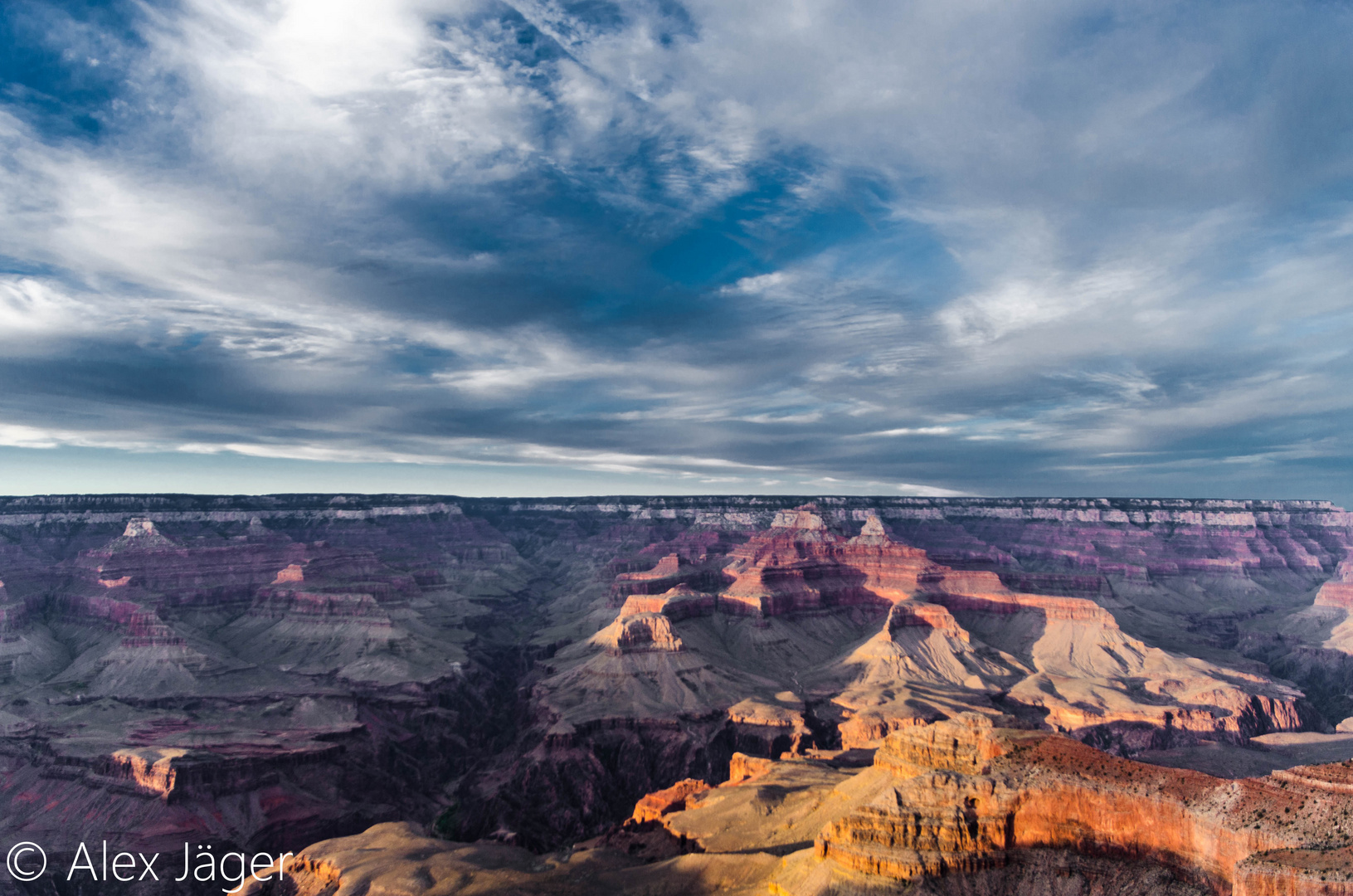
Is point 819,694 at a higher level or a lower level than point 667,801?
lower

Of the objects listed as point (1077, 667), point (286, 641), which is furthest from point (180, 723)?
point (1077, 667)

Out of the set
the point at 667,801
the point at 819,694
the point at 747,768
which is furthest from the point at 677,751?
the point at 819,694

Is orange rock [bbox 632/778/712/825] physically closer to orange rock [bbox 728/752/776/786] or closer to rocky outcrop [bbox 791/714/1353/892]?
orange rock [bbox 728/752/776/786]

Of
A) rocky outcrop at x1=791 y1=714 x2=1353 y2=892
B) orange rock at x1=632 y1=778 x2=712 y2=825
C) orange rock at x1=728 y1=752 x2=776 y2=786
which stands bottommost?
orange rock at x1=632 y1=778 x2=712 y2=825

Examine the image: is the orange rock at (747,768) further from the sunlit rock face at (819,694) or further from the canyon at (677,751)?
the sunlit rock face at (819,694)

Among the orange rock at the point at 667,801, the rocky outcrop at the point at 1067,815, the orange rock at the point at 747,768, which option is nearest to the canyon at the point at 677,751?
the rocky outcrop at the point at 1067,815

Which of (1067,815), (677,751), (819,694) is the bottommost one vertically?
(677,751)

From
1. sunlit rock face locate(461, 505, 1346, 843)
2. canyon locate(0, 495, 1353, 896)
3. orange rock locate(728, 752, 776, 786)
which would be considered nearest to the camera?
canyon locate(0, 495, 1353, 896)

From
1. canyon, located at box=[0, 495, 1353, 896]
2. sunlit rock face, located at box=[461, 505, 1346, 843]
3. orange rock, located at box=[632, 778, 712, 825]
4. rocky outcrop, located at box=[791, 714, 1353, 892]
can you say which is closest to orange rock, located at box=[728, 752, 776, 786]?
canyon, located at box=[0, 495, 1353, 896]

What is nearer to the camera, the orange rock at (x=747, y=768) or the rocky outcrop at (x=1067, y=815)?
the rocky outcrop at (x=1067, y=815)

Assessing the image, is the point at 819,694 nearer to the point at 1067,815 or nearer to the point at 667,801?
the point at 667,801

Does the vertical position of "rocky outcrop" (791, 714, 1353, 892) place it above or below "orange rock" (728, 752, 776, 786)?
above

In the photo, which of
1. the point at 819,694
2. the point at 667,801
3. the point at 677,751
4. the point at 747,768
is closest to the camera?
the point at 667,801

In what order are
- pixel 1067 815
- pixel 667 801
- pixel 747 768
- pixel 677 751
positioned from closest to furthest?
pixel 1067 815 → pixel 667 801 → pixel 747 768 → pixel 677 751
